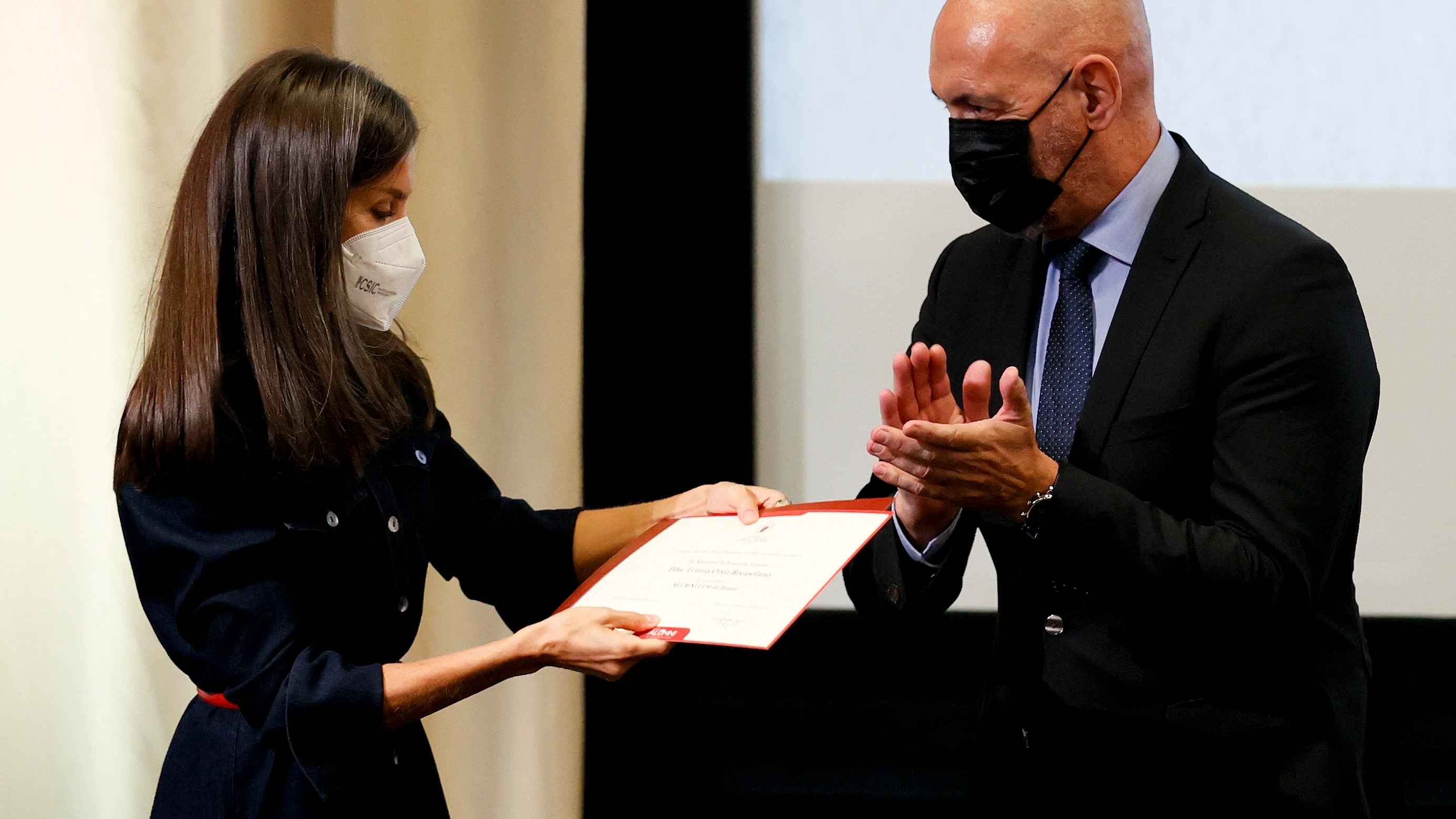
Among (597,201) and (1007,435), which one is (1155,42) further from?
(1007,435)

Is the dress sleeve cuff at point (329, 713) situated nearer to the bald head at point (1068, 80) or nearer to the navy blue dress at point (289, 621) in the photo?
the navy blue dress at point (289, 621)

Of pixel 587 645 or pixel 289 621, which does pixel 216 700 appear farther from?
pixel 587 645

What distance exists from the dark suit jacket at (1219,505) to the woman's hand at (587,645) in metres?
0.43

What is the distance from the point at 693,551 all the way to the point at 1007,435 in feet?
1.36

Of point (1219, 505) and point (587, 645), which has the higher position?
point (1219, 505)

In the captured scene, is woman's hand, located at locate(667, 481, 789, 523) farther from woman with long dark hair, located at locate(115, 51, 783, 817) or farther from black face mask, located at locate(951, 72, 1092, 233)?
black face mask, located at locate(951, 72, 1092, 233)

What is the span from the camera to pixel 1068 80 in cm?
135

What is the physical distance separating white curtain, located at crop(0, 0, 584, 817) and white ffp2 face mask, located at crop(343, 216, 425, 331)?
0.89 m

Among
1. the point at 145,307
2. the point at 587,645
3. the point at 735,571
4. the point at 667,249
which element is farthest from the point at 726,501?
the point at 145,307

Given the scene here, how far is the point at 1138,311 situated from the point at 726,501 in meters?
0.55

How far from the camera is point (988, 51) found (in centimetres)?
135

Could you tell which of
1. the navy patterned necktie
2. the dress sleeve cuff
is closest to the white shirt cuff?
the navy patterned necktie

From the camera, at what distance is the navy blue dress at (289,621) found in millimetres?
1169

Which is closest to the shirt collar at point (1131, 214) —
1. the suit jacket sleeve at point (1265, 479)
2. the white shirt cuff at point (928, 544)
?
the suit jacket sleeve at point (1265, 479)
